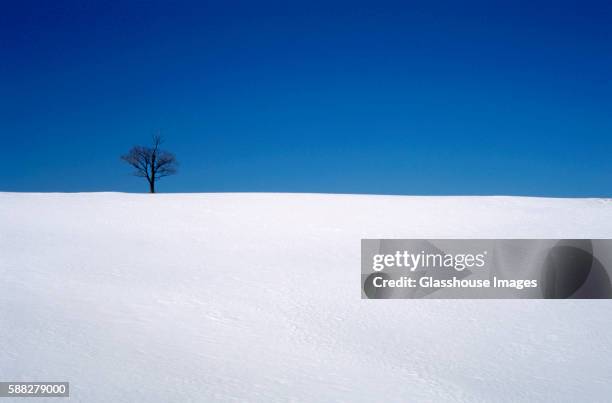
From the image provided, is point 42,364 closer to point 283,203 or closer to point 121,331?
point 121,331

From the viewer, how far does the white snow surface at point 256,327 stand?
16.0 ft

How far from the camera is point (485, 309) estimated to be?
7.94m

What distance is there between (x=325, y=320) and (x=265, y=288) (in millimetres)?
1776

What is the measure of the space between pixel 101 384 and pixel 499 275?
299 inches

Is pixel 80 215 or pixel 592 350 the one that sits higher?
pixel 80 215

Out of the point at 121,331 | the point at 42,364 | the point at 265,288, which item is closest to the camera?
the point at 42,364

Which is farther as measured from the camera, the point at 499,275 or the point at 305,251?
the point at 305,251

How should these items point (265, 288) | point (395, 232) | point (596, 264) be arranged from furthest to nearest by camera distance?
point (395, 232)
point (596, 264)
point (265, 288)

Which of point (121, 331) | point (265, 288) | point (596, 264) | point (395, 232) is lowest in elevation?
point (121, 331)

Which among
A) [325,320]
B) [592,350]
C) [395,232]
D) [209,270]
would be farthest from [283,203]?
[592,350]

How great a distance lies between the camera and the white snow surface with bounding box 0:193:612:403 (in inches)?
192

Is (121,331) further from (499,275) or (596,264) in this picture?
(596,264)

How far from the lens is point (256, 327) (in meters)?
6.66

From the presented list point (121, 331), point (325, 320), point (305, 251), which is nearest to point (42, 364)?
point (121, 331)
